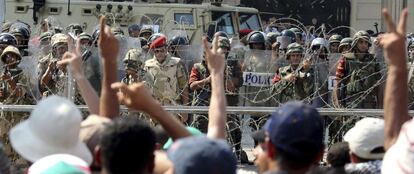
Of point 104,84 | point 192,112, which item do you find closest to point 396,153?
point 104,84

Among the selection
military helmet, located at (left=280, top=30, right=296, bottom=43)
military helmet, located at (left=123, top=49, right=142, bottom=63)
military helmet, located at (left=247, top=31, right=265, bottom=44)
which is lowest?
military helmet, located at (left=123, top=49, right=142, bottom=63)

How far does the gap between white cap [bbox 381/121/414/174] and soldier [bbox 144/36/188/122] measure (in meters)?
5.91

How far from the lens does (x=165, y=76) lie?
1012cm

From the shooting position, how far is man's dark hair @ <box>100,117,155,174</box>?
3365 millimetres

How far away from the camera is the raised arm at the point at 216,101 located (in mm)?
4148

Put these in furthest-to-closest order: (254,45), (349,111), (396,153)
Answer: (254,45), (349,111), (396,153)

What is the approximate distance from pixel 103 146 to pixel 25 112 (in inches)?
208

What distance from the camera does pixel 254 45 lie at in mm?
11898

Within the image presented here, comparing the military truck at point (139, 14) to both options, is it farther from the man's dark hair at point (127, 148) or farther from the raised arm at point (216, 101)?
the man's dark hair at point (127, 148)

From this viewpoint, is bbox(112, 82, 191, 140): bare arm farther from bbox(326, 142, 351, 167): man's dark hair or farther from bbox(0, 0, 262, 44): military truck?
bbox(0, 0, 262, 44): military truck

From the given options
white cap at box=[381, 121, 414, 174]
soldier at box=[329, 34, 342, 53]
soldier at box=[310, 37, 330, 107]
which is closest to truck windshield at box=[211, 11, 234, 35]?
soldier at box=[329, 34, 342, 53]

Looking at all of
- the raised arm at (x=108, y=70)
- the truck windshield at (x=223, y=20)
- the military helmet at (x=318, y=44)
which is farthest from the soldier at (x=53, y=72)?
the truck windshield at (x=223, y=20)

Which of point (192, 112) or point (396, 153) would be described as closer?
point (396, 153)

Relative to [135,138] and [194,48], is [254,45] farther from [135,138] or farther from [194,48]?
[135,138]
